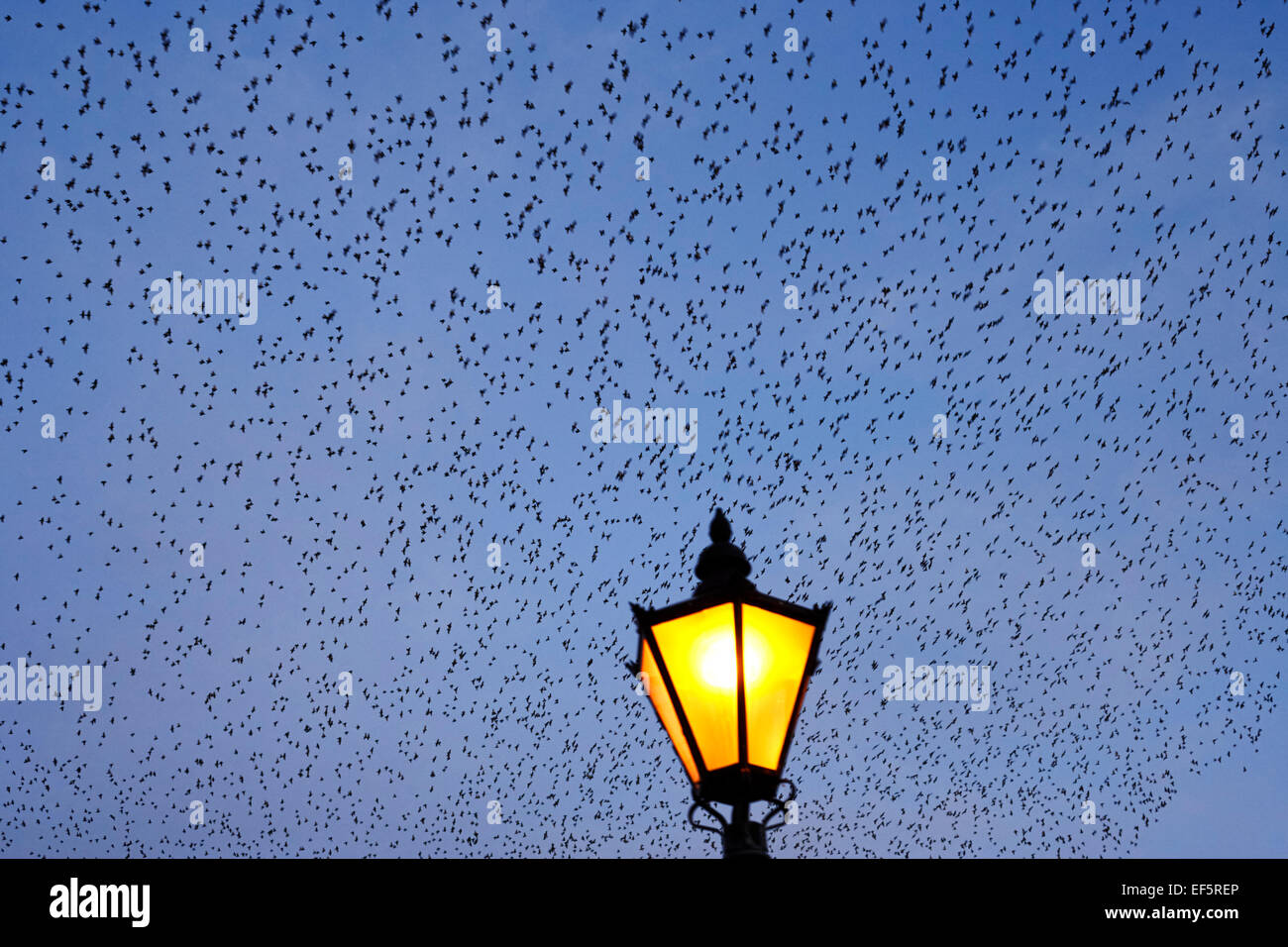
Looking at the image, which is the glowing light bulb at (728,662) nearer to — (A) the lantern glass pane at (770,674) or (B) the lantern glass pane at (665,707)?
(A) the lantern glass pane at (770,674)

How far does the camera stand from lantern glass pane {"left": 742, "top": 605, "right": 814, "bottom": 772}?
3.34 metres

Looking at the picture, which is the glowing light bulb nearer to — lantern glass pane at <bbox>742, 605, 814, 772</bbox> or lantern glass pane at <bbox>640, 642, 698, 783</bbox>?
lantern glass pane at <bbox>742, 605, 814, 772</bbox>

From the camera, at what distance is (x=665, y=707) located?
356 cm

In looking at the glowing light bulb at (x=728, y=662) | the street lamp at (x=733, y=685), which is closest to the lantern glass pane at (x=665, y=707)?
the street lamp at (x=733, y=685)

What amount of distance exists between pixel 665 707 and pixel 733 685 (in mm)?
321

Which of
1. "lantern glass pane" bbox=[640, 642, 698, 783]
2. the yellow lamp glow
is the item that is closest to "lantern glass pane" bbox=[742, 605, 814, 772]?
the yellow lamp glow

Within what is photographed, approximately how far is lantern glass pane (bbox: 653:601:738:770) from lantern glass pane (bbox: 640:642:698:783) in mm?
60

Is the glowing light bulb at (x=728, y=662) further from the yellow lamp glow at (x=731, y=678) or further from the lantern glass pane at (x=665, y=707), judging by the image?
the lantern glass pane at (x=665, y=707)

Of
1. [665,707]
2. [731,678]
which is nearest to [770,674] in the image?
[731,678]

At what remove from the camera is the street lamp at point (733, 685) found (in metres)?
3.33

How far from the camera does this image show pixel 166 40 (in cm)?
1412
